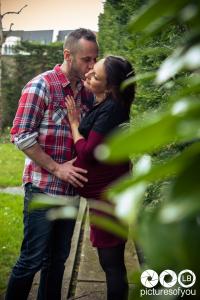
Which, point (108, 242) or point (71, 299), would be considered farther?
point (71, 299)

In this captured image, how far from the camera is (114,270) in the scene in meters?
2.63

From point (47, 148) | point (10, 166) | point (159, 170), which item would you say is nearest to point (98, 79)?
point (47, 148)

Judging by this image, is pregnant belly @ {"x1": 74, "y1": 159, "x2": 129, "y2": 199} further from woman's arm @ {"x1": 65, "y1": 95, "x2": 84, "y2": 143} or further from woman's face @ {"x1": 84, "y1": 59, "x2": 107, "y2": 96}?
woman's face @ {"x1": 84, "y1": 59, "x2": 107, "y2": 96}

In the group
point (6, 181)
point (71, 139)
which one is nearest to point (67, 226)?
point (71, 139)

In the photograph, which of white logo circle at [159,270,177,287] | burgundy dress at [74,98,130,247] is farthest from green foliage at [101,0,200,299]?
burgundy dress at [74,98,130,247]

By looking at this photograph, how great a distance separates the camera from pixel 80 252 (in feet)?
15.5

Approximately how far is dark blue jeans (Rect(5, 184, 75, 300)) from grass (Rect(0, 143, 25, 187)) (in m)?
5.33

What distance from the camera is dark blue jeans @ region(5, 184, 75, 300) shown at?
2701 mm

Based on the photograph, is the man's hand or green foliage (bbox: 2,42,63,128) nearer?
the man's hand

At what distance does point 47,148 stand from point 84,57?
2.14 feet

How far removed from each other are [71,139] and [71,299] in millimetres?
1461

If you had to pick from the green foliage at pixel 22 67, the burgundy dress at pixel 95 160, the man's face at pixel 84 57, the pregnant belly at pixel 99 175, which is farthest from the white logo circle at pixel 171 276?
the green foliage at pixel 22 67

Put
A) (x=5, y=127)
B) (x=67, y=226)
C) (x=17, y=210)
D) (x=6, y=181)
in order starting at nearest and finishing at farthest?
(x=67, y=226)
(x=17, y=210)
(x=6, y=181)
(x=5, y=127)

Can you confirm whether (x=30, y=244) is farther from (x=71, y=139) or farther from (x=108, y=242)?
(x=71, y=139)
